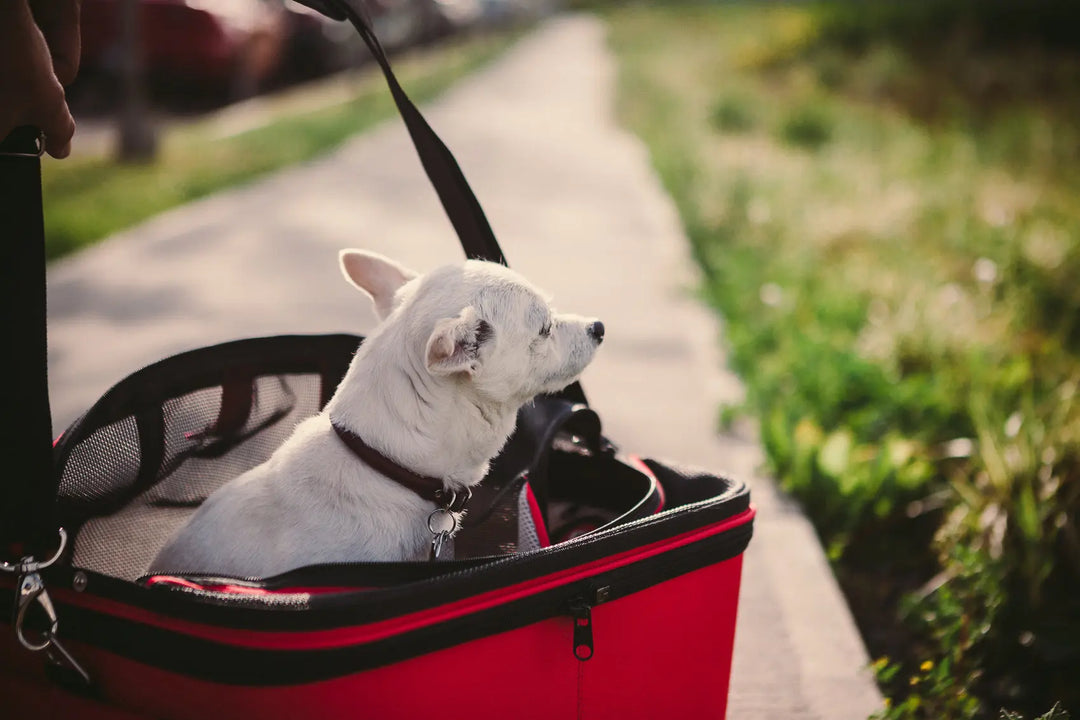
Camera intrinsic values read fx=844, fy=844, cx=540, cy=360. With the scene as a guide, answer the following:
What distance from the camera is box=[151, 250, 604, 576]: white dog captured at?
182 cm

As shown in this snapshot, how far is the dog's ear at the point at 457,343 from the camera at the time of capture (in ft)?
5.77

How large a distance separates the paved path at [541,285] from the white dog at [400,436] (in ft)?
3.28

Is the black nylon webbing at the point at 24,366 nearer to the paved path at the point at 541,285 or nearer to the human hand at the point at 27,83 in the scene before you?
the human hand at the point at 27,83

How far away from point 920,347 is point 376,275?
290 cm

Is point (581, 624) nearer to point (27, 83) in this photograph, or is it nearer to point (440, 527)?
point (440, 527)

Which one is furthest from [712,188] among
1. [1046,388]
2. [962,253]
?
[1046,388]

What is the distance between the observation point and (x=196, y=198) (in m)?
6.66

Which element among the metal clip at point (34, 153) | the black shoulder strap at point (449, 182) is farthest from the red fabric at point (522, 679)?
the black shoulder strap at point (449, 182)

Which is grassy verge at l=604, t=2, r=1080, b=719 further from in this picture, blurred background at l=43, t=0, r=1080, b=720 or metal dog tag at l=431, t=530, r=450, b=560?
metal dog tag at l=431, t=530, r=450, b=560

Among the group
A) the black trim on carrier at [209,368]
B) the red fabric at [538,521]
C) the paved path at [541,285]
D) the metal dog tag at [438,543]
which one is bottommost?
the paved path at [541,285]

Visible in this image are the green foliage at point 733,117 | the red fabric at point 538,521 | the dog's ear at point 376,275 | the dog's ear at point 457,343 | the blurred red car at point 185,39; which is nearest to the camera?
the dog's ear at point 457,343

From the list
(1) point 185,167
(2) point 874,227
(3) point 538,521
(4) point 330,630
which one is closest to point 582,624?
(3) point 538,521

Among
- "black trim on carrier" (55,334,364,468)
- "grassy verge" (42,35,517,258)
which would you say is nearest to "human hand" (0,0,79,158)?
"black trim on carrier" (55,334,364,468)

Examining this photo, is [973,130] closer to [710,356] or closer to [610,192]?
[610,192]
